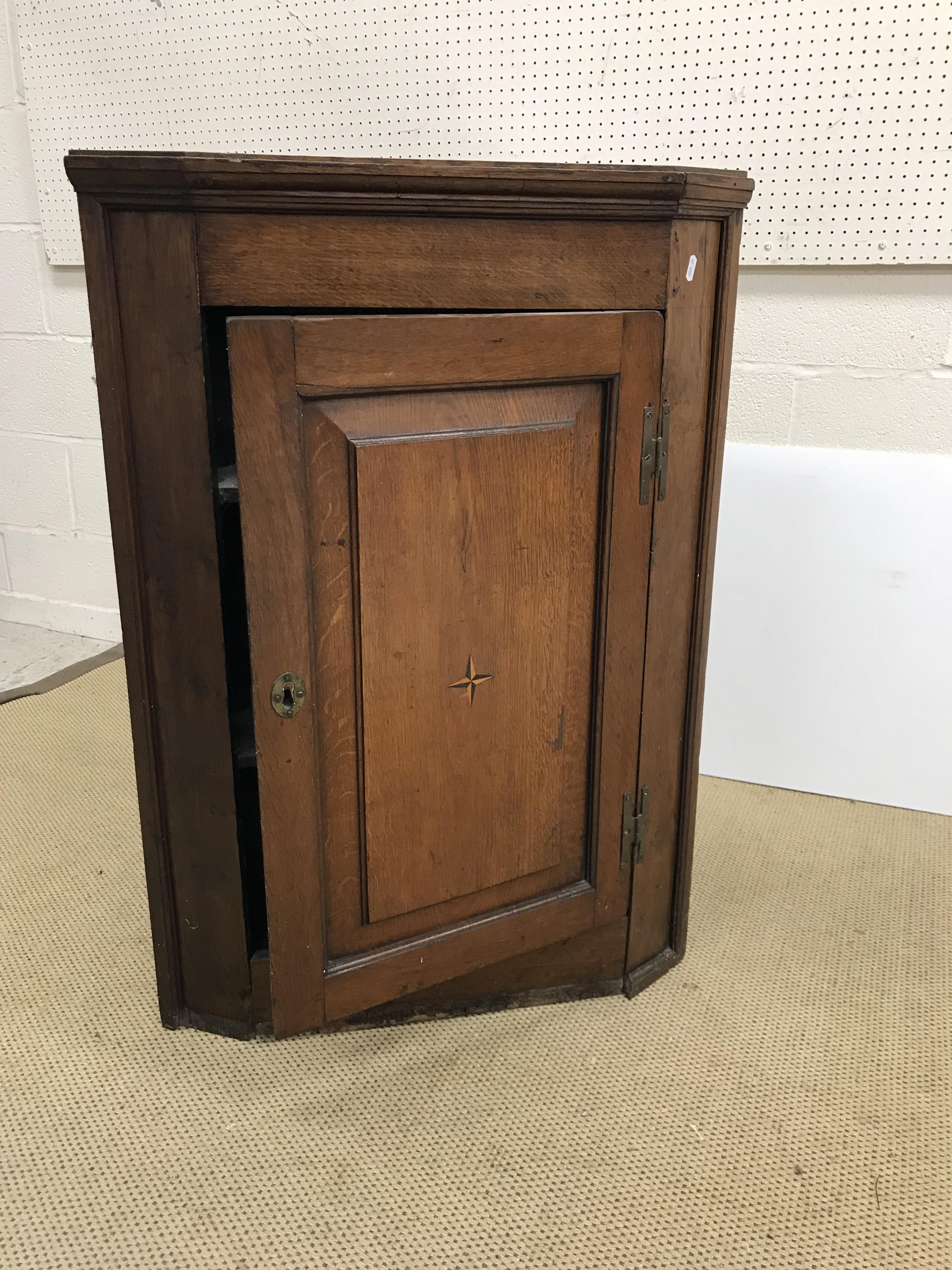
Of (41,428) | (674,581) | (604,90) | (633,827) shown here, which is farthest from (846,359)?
(41,428)

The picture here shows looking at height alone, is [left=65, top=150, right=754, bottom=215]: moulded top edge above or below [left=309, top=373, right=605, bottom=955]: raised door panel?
above

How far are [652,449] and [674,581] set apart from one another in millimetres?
194

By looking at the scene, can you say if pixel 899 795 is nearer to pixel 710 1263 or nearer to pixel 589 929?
pixel 589 929

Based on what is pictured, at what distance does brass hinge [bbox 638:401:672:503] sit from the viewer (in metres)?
1.24

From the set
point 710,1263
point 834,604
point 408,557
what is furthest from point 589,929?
point 834,604

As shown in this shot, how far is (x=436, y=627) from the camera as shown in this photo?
3.97ft

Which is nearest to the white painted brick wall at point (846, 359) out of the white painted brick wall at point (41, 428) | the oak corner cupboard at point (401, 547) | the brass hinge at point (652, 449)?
the oak corner cupboard at point (401, 547)

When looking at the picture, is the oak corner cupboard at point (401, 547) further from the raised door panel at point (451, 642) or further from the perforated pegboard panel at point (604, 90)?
the perforated pegboard panel at point (604, 90)

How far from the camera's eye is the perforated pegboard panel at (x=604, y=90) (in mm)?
1655

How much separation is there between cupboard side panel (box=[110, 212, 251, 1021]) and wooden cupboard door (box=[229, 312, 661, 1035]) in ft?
0.42

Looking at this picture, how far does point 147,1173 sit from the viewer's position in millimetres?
1200

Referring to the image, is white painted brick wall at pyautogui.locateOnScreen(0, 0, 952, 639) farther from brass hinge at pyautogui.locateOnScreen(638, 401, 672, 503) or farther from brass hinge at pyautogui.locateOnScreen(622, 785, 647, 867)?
brass hinge at pyautogui.locateOnScreen(622, 785, 647, 867)

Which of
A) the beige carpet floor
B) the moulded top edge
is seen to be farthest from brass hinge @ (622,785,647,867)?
the moulded top edge

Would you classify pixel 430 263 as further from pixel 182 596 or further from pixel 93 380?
pixel 93 380
